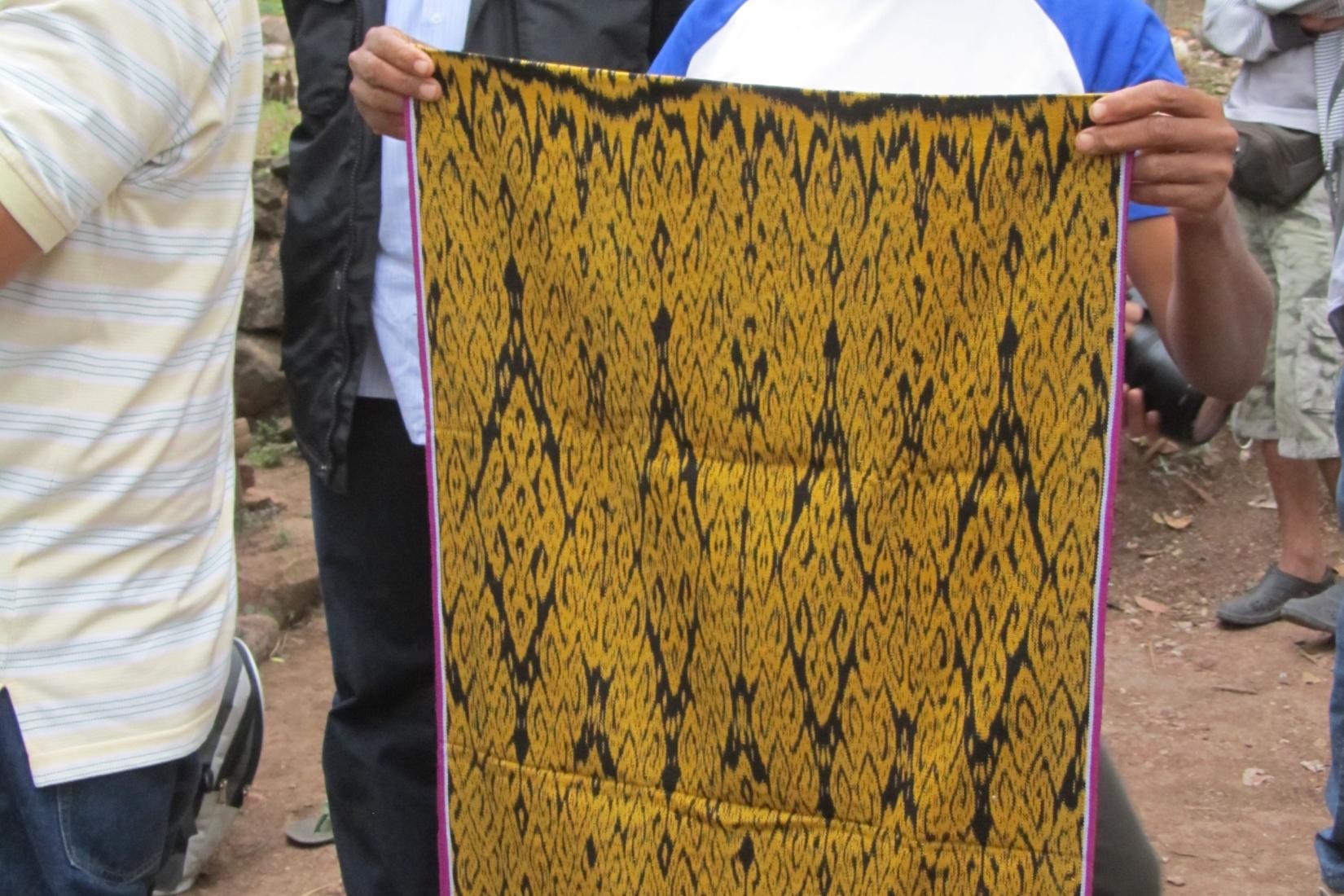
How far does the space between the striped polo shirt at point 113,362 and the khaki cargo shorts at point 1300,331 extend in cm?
400

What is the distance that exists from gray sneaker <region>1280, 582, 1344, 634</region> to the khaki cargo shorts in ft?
1.51

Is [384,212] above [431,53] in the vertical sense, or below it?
below

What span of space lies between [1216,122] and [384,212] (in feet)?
4.62

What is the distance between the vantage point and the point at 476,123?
1.96 metres

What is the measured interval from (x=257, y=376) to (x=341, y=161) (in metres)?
3.90

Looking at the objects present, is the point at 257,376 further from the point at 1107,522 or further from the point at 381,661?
the point at 1107,522

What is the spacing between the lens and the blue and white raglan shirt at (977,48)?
6.27 ft

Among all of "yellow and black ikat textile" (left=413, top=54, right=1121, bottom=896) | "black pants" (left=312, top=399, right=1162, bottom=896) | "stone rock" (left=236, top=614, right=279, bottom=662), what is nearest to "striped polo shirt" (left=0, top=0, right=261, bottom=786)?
"yellow and black ikat textile" (left=413, top=54, right=1121, bottom=896)

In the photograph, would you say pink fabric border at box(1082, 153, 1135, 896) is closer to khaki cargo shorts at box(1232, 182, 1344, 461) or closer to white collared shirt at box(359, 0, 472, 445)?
white collared shirt at box(359, 0, 472, 445)

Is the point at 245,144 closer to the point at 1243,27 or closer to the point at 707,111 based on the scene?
the point at 707,111

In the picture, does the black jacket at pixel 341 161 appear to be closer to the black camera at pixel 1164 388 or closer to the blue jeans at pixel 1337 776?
the black camera at pixel 1164 388

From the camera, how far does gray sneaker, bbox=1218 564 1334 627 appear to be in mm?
5137

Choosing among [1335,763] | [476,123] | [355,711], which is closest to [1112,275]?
[476,123]

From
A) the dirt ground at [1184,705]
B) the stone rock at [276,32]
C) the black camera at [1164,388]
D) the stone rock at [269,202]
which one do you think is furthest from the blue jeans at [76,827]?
the stone rock at [276,32]
